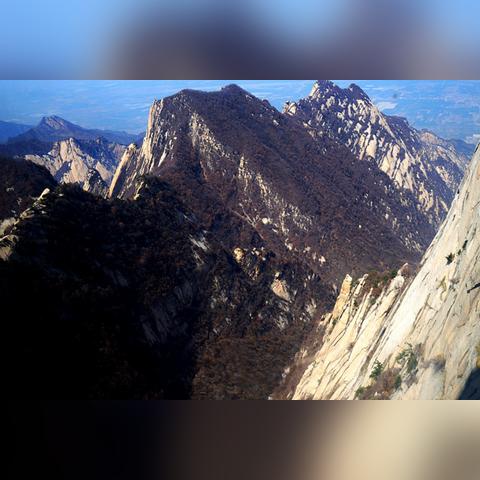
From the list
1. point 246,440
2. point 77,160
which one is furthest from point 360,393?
point 77,160

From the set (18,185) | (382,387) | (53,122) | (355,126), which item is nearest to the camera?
(382,387)

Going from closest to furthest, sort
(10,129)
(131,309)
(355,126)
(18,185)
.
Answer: (10,129) < (18,185) < (131,309) < (355,126)

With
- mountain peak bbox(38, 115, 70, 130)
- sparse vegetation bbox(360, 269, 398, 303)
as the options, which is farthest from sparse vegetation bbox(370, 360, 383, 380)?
mountain peak bbox(38, 115, 70, 130)

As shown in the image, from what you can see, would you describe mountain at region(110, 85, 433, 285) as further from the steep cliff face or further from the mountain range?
the steep cliff face

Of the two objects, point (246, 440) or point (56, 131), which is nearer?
point (246, 440)

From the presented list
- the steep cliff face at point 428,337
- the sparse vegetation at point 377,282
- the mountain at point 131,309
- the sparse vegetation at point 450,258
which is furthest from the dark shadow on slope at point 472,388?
the sparse vegetation at point 377,282

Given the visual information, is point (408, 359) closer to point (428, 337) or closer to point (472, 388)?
point (428, 337)
